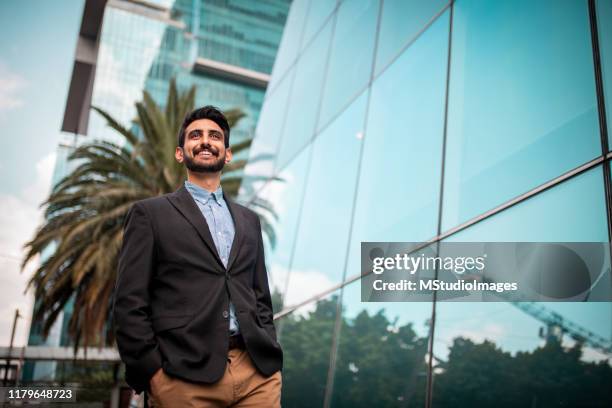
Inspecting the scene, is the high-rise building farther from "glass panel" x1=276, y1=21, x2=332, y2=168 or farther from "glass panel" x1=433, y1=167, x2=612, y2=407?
"glass panel" x1=433, y1=167, x2=612, y2=407

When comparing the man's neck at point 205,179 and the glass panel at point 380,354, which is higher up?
the man's neck at point 205,179

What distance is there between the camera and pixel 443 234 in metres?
4.79

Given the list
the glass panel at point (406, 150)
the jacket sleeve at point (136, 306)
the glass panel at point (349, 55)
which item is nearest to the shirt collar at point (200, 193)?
the jacket sleeve at point (136, 306)

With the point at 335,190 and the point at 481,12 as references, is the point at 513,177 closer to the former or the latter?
the point at 481,12

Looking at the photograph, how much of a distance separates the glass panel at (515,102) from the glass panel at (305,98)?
4551mm

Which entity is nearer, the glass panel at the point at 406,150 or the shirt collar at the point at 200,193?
the shirt collar at the point at 200,193

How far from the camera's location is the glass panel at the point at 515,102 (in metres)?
3.71

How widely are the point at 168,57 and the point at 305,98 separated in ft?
198

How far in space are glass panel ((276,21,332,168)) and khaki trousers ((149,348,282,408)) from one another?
22.9 ft

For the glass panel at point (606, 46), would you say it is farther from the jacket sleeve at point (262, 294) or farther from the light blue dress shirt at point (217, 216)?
the light blue dress shirt at point (217, 216)

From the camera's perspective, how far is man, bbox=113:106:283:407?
8.27ft

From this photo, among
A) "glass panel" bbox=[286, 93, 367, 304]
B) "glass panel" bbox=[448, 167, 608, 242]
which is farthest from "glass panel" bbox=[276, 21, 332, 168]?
"glass panel" bbox=[448, 167, 608, 242]

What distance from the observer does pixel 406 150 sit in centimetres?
579

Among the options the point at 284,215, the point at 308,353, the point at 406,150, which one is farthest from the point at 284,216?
the point at 406,150
